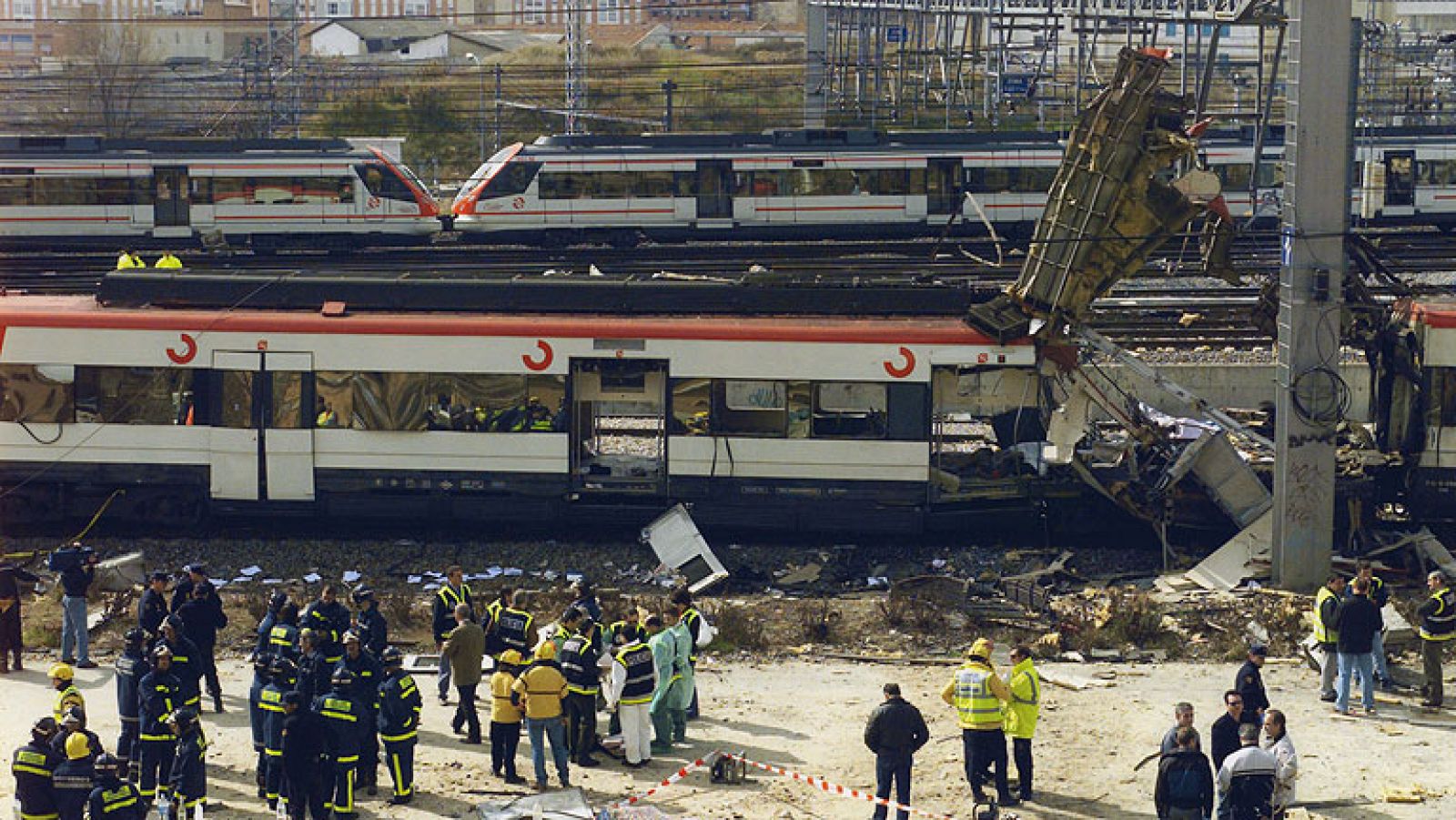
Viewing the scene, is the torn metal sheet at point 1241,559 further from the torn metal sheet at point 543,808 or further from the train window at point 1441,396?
the torn metal sheet at point 543,808

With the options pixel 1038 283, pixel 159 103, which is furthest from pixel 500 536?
pixel 159 103

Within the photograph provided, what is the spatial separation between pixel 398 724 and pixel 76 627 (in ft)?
15.5

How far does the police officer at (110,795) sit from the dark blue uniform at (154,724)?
1.07 metres

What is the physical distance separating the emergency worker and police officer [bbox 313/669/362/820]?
13.5 ft

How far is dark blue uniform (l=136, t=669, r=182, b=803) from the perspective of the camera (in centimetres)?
1293

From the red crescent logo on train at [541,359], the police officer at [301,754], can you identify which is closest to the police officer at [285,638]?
the police officer at [301,754]

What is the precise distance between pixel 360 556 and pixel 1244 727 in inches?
424

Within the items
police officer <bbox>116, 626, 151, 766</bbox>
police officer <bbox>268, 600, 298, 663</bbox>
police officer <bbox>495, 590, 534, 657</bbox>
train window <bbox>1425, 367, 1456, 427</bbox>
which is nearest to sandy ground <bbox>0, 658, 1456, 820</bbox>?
police officer <bbox>116, 626, 151, 766</bbox>

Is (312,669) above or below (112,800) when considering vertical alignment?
above

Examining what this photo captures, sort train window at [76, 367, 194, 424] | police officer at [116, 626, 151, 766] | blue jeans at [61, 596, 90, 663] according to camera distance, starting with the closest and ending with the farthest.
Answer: police officer at [116, 626, 151, 766] → blue jeans at [61, 596, 90, 663] → train window at [76, 367, 194, 424]

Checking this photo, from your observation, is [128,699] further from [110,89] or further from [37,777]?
[110,89]

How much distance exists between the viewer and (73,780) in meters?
11.9

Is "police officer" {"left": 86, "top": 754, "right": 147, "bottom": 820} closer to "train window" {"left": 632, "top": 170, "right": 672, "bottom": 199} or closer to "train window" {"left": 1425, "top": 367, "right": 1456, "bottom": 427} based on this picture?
"train window" {"left": 1425, "top": 367, "right": 1456, "bottom": 427}

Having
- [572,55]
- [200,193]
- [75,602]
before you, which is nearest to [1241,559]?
[75,602]
